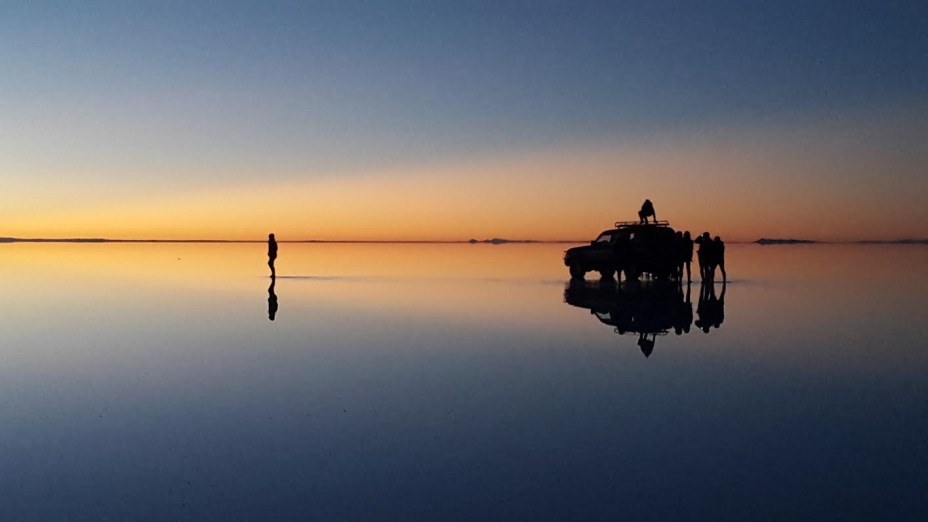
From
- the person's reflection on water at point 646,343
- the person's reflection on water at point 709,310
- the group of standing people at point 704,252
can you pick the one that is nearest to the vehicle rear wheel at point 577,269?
the group of standing people at point 704,252

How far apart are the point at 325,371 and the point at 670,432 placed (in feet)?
17.8

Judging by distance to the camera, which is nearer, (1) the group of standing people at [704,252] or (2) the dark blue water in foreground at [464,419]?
(2) the dark blue water in foreground at [464,419]

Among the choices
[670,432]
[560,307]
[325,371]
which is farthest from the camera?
[560,307]

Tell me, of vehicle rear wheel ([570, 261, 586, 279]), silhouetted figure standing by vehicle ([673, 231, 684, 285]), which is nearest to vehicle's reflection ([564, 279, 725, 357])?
silhouetted figure standing by vehicle ([673, 231, 684, 285])

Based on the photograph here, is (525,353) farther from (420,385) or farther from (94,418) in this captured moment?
(94,418)

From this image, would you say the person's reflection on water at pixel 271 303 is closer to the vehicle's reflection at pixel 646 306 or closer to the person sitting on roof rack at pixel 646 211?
the vehicle's reflection at pixel 646 306

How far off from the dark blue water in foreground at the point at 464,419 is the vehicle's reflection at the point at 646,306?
273 mm

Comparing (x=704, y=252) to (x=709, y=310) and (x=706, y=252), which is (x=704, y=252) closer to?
(x=706, y=252)

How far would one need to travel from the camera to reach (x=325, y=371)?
37.2 feet

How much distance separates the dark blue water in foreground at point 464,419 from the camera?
5863mm

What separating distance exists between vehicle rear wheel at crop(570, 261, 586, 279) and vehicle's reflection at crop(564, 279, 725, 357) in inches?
51.9

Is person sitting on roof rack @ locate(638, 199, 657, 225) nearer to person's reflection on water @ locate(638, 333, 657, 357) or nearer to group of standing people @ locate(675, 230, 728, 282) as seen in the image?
group of standing people @ locate(675, 230, 728, 282)

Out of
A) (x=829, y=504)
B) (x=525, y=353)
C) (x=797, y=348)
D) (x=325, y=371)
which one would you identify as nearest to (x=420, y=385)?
(x=325, y=371)

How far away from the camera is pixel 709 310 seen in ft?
67.5
